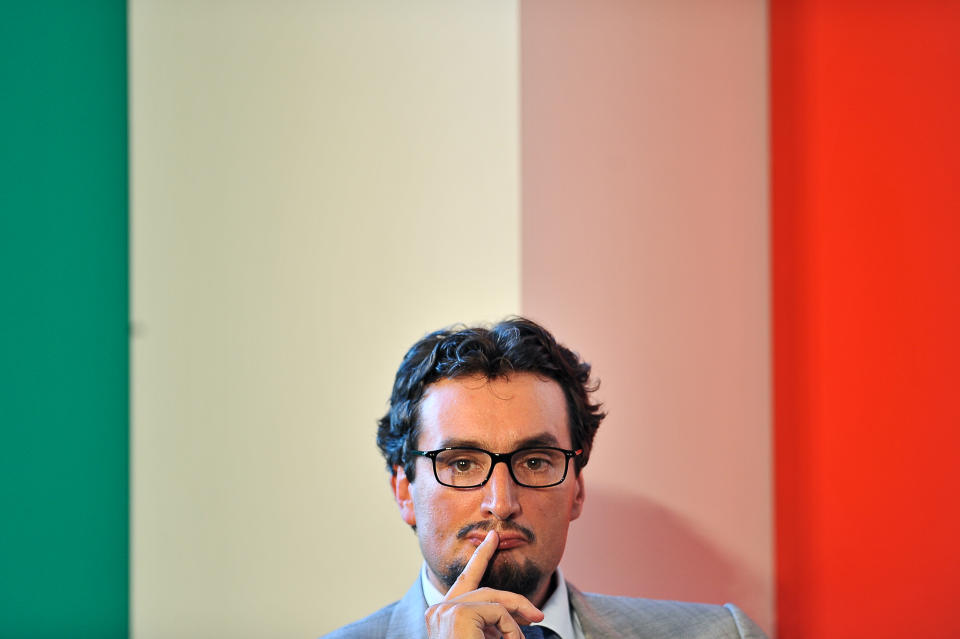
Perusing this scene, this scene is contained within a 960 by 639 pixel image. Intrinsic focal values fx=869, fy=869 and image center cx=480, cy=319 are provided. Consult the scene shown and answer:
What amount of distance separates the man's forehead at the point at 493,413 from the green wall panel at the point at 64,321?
873mm

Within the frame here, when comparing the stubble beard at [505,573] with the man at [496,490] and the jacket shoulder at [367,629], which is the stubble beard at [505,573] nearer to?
the man at [496,490]

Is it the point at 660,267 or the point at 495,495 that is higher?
the point at 660,267

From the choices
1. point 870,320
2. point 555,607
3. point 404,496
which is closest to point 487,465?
point 404,496

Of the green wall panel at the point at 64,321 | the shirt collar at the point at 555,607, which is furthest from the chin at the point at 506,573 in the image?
the green wall panel at the point at 64,321

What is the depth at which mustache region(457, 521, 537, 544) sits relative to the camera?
1543 millimetres

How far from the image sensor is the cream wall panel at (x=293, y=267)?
81.8 inches

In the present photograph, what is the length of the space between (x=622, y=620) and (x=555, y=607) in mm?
175

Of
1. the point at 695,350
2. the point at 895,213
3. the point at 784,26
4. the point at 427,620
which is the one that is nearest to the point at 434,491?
the point at 427,620

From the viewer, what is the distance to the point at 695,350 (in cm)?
213

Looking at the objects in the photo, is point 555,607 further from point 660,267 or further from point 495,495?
point 660,267

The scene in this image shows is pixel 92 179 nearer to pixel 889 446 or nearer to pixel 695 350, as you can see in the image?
pixel 695 350

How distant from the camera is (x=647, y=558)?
2105 millimetres

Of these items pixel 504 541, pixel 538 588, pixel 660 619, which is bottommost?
pixel 660 619

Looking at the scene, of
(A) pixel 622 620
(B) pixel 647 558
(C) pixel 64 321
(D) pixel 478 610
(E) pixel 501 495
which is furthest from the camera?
(B) pixel 647 558
